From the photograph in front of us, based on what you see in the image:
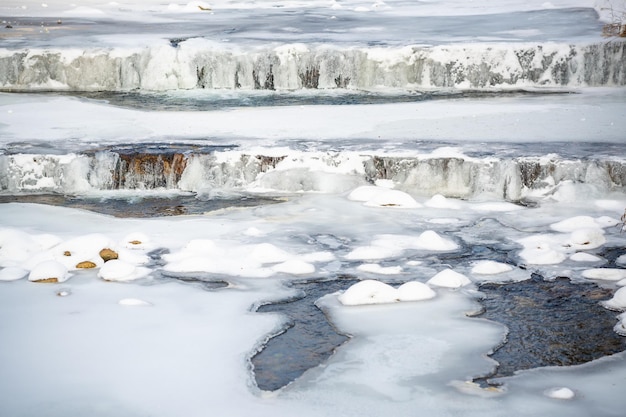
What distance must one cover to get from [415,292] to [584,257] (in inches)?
49.8

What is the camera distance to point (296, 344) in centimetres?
370

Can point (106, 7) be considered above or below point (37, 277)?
above

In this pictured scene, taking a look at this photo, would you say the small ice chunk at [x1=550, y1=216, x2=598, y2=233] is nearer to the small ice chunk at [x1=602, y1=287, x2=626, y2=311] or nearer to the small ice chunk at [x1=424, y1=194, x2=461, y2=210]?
the small ice chunk at [x1=424, y1=194, x2=461, y2=210]

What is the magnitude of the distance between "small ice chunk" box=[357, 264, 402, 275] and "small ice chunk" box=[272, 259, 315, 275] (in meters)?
0.28

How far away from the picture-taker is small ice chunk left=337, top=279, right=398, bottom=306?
163 inches

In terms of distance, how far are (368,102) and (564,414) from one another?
22.8ft

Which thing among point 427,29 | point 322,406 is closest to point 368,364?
point 322,406

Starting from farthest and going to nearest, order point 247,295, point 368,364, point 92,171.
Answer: point 92,171 < point 247,295 < point 368,364

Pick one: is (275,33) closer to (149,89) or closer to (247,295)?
(149,89)

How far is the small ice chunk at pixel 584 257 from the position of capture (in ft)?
→ 16.1

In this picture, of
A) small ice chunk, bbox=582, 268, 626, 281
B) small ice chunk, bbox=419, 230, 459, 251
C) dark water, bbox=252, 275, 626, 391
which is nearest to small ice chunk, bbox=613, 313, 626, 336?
dark water, bbox=252, 275, 626, 391

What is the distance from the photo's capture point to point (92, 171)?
7055 mm

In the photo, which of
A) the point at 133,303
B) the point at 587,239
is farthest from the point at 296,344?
the point at 587,239

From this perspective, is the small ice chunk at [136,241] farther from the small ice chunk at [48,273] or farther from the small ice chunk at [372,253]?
the small ice chunk at [372,253]
